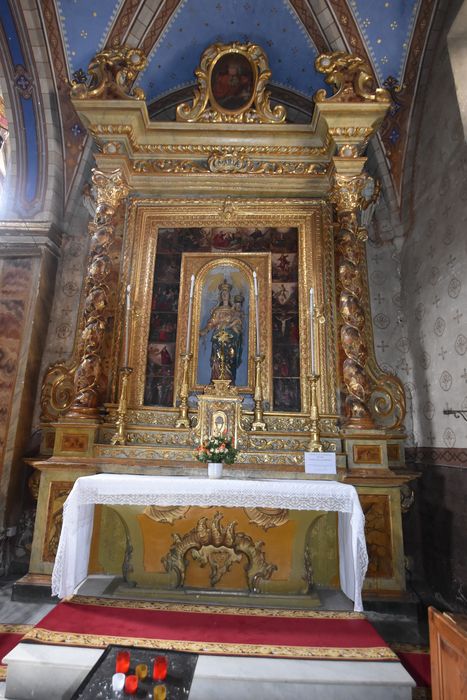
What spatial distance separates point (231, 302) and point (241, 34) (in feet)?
14.9

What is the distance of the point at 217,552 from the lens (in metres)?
4.61

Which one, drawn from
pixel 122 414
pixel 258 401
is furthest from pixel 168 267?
pixel 258 401

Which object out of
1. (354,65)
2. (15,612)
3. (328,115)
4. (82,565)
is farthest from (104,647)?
(354,65)

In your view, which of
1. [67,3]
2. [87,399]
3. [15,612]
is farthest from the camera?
[67,3]

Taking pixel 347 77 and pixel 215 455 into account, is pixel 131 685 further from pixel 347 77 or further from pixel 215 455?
pixel 347 77

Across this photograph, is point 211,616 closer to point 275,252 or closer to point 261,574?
point 261,574

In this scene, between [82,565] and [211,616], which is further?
[82,565]

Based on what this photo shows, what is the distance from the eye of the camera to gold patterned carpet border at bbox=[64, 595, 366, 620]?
12.7 ft

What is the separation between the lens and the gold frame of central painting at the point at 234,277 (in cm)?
578

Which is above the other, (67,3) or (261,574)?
(67,3)

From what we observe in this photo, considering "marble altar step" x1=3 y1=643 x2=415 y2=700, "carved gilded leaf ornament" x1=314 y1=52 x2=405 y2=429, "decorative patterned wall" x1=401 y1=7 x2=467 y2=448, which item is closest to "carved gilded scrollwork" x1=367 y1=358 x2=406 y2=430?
"carved gilded leaf ornament" x1=314 y1=52 x2=405 y2=429

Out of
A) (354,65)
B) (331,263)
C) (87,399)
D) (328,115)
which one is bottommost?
(87,399)

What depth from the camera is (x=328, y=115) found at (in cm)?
596

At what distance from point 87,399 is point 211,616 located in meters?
2.89
